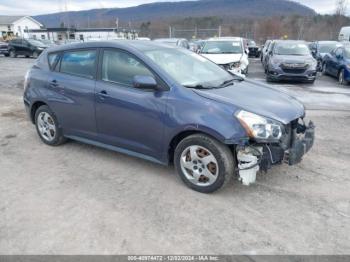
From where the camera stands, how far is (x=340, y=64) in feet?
40.9

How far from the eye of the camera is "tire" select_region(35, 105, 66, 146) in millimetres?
5398

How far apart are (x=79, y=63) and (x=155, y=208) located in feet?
8.32

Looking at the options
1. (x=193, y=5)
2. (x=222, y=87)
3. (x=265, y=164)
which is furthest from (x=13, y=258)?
(x=193, y=5)

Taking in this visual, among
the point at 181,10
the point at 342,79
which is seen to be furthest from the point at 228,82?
the point at 181,10

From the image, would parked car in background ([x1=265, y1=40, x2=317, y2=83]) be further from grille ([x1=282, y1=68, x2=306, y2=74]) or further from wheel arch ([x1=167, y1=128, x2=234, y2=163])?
wheel arch ([x1=167, y1=128, x2=234, y2=163])

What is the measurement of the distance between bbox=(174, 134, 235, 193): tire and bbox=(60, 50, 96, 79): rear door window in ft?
5.89

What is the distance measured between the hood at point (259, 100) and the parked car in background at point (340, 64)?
879 centimetres

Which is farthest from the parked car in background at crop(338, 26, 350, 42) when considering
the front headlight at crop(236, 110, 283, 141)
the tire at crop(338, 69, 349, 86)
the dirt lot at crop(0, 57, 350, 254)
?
the front headlight at crop(236, 110, 283, 141)

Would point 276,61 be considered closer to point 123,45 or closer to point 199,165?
point 123,45

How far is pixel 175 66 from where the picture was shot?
14.5 ft

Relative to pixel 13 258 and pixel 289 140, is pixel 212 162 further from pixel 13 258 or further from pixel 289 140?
pixel 13 258

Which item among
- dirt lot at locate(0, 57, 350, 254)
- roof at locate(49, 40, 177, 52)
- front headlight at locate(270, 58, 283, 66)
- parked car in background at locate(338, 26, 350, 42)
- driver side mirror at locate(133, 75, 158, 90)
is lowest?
dirt lot at locate(0, 57, 350, 254)

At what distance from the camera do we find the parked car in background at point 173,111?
373 cm

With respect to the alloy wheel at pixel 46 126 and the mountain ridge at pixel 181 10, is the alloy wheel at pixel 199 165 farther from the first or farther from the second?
the mountain ridge at pixel 181 10
